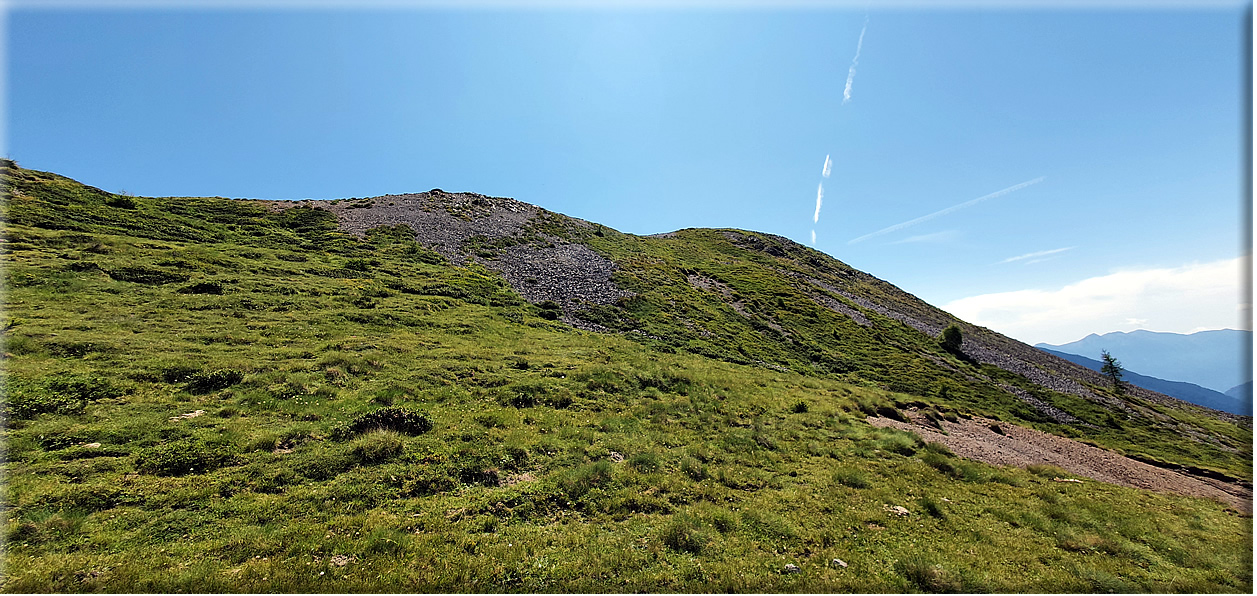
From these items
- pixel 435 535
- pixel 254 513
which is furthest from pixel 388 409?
pixel 435 535

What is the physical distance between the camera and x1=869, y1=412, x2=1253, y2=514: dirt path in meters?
20.6

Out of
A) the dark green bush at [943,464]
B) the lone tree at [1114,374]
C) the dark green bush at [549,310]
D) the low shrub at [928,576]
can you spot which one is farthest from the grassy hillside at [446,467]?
the lone tree at [1114,374]

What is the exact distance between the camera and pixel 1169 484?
2141cm

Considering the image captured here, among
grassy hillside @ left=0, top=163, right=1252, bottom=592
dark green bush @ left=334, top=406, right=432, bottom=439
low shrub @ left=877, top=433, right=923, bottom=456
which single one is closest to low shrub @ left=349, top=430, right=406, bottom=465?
grassy hillside @ left=0, top=163, right=1252, bottom=592

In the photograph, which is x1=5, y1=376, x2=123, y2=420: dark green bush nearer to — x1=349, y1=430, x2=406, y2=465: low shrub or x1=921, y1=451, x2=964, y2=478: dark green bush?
x1=349, y1=430, x2=406, y2=465: low shrub

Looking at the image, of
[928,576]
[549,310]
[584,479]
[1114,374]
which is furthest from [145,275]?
[1114,374]

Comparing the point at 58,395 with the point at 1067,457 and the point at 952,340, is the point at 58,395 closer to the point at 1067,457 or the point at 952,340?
the point at 1067,457

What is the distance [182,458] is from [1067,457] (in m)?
40.7

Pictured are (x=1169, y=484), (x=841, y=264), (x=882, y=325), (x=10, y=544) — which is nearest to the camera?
(x=10, y=544)

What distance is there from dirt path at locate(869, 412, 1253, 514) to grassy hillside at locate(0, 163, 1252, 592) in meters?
2.72

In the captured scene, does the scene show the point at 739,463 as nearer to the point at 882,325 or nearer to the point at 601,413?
the point at 601,413

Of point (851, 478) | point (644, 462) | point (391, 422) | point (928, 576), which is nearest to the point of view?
point (928, 576)

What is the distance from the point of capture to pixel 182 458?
11633mm

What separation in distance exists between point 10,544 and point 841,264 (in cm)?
13404
